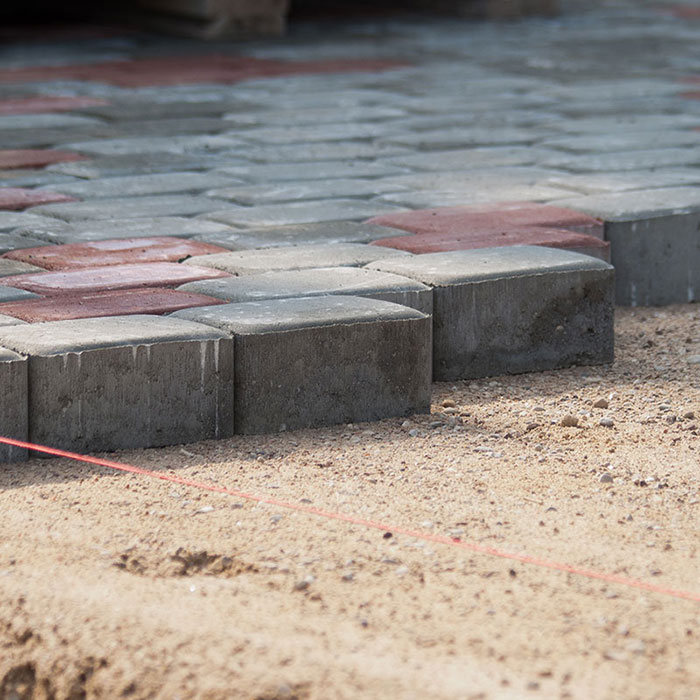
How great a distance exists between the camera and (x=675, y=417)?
2.69 metres

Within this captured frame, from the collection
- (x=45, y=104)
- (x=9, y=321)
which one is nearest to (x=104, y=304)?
(x=9, y=321)

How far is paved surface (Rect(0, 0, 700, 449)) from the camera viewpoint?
3.06m

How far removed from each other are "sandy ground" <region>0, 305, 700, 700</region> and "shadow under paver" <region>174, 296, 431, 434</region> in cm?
5

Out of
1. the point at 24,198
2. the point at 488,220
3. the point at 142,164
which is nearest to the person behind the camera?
the point at 488,220

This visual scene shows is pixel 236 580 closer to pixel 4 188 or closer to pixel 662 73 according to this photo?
pixel 4 188

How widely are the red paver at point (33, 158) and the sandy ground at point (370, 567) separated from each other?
2036 millimetres

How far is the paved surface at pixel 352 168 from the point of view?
3.06 metres

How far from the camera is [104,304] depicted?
275 centimetres

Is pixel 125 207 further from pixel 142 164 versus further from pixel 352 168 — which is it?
pixel 352 168

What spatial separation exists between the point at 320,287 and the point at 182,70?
12.6 feet

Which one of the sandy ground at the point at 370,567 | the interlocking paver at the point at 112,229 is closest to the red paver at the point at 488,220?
the interlocking paver at the point at 112,229

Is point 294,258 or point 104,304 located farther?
point 294,258

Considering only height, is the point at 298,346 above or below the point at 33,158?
below

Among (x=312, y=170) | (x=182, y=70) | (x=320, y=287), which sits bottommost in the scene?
(x=320, y=287)
